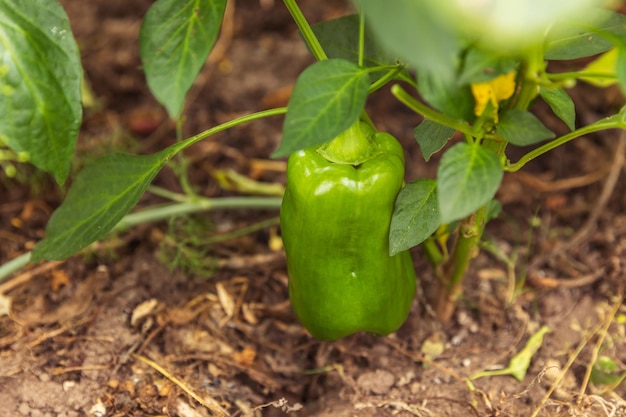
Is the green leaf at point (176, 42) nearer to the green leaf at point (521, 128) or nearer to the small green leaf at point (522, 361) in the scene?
the green leaf at point (521, 128)

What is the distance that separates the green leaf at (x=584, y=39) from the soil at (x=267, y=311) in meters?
0.42

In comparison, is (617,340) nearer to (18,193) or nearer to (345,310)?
(345,310)

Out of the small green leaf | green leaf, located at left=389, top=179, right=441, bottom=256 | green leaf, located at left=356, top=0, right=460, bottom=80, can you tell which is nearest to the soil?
the small green leaf

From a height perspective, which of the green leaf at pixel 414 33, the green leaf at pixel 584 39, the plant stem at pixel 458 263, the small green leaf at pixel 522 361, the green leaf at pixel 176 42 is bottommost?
the small green leaf at pixel 522 361

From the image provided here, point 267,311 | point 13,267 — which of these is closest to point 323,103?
point 267,311

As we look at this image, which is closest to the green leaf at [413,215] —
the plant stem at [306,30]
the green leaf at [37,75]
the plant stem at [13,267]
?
the plant stem at [306,30]

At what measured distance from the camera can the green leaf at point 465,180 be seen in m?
0.78

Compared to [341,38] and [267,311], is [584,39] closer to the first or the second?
[341,38]

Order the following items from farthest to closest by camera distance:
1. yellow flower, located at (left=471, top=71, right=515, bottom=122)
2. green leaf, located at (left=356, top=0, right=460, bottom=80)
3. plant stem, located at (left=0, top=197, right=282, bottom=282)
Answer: plant stem, located at (left=0, top=197, right=282, bottom=282)
yellow flower, located at (left=471, top=71, right=515, bottom=122)
green leaf, located at (left=356, top=0, right=460, bottom=80)

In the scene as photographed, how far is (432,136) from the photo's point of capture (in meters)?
0.97

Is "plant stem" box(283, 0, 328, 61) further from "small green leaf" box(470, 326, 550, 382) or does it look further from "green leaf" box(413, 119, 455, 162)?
"small green leaf" box(470, 326, 550, 382)

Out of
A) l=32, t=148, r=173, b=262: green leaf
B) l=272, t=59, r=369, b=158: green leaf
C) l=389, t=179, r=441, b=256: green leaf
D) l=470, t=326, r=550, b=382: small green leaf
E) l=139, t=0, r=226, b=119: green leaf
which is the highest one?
l=139, t=0, r=226, b=119: green leaf

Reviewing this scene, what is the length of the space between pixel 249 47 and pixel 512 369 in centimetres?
107

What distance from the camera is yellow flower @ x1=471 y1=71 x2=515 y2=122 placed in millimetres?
916
